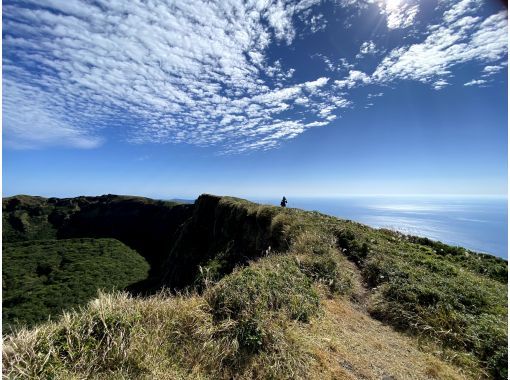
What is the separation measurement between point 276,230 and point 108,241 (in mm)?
88208

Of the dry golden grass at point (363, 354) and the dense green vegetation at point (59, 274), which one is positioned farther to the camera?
the dense green vegetation at point (59, 274)

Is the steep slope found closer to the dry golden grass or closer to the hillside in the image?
the hillside

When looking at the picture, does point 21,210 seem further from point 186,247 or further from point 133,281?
point 186,247

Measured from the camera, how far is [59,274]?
6900 cm

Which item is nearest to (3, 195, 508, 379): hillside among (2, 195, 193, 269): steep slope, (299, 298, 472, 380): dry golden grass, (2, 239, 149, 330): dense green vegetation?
(299, 298, 472, 380): dry golden grass

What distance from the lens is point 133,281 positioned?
70.1 m

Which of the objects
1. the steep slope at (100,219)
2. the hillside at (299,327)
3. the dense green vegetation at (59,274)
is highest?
the hillside at (299,327)

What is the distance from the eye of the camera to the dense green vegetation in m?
54.4

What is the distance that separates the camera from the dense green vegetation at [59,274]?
178ft

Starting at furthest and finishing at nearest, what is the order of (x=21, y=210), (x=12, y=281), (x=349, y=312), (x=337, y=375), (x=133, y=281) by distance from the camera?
(x=21, y=210)
(x=133, y=281)
(x=12, y=281)
(x=349, y=312)
(x=337, y=375)

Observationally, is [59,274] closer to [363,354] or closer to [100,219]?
[100,219]

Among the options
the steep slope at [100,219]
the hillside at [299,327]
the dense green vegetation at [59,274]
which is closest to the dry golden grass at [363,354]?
the hillside at [299,327]

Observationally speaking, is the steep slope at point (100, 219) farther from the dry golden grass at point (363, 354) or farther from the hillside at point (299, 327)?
the dry golden grass at point (363, 354)

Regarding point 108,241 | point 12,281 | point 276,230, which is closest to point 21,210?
point 108,241
